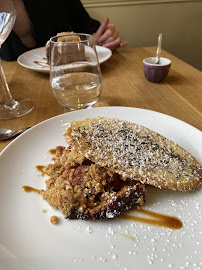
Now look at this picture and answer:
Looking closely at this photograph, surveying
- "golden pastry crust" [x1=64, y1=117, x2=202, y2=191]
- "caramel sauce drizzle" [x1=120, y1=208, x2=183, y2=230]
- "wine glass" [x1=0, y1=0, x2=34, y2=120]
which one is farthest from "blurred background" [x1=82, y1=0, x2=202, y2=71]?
"caramel sauce drizzle" [x1=120, y1=208, x2=183, y2=230]

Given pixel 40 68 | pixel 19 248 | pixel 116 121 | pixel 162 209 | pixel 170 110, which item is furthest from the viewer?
pixel 40 68

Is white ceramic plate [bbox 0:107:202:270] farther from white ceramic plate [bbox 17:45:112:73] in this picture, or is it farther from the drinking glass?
white ceramic plate [bbox 17:45:112:73]

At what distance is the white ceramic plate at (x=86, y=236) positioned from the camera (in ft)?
1.72

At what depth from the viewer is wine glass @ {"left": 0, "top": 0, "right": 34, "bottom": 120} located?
3.37 ft

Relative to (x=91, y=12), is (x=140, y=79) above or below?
below

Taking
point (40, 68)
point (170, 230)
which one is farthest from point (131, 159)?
point (40, 68)

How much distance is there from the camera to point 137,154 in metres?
0.74

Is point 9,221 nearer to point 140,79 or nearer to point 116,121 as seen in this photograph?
point 116,121

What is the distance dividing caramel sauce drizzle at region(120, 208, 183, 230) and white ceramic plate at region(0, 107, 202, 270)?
0.04ft

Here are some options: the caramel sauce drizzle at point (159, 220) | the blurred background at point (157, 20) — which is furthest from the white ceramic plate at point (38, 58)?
the blurred background at point (157, 20)

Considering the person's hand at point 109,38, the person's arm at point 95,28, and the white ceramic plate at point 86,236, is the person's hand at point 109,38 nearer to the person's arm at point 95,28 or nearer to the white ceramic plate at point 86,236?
the person's arm at point 95,28

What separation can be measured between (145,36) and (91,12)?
0.97 meters

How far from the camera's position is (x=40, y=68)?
1.55 m

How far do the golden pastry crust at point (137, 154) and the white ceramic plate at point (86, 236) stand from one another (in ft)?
0.20
